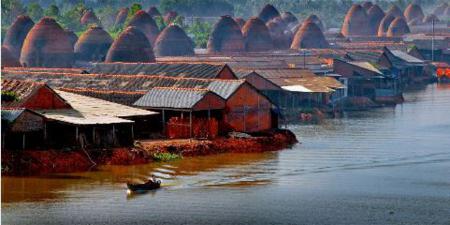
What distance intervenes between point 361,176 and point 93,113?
1158 cm

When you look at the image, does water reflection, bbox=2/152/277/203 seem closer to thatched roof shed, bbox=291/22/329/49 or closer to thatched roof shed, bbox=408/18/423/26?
thatched roof shed, bbox=291/22/329/49

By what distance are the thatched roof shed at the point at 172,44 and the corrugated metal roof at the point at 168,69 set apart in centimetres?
2839

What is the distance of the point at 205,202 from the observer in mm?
36438

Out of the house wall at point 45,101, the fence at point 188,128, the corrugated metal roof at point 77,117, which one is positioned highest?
the house wall at point 45,101

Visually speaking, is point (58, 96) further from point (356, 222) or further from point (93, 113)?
point (356, 222)

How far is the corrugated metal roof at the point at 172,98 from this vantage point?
50.2 metres

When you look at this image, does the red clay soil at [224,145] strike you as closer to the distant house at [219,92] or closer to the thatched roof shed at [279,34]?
the distant house at [219,92]

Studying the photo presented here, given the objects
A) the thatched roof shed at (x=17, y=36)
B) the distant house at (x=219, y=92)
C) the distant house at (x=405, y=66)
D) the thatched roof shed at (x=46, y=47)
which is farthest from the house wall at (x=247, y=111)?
the distant house at (x=405, y=66)

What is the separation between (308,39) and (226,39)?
479 inches

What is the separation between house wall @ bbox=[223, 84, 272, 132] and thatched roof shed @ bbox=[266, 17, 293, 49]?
57.5 m

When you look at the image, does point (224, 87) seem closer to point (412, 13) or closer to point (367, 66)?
point (367, 66)

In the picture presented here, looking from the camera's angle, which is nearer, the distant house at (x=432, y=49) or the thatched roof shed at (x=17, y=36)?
the thatched roof shed at (x=17, y=36)

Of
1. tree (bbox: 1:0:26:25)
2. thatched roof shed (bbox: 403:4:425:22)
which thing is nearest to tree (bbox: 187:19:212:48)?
tree (bbox: 1:0:26:25)

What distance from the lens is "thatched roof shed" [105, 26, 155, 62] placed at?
2975 inches
